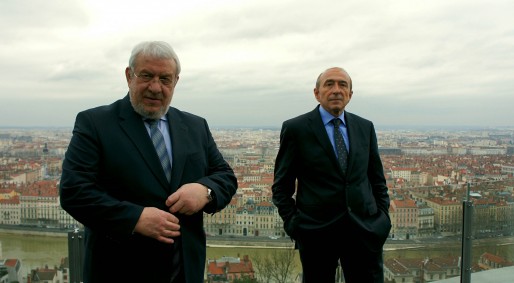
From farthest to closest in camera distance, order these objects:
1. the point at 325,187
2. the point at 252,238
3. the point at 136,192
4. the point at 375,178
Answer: the point at 252,238, the point at 375,178, the point at 325,187, the point at 136,192

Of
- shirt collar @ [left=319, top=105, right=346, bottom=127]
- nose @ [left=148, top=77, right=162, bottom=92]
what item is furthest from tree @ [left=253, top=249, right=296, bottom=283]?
nose @ [left=148, top=77, right=162, bottom=92]

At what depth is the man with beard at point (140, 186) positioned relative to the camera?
4.70ft

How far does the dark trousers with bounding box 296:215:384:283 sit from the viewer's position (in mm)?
2264

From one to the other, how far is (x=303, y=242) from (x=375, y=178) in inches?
23.7

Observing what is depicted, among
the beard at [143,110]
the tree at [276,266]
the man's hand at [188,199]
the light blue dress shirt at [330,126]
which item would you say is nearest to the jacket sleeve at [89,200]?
the man's hand at [188,199]

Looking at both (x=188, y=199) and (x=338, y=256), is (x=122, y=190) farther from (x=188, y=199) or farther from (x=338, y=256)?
(x=338, y=256)

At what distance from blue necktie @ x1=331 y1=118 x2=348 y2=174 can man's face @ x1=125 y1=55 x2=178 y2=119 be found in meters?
1.11

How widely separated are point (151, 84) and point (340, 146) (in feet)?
4.00

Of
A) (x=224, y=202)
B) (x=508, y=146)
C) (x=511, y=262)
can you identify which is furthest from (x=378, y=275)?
(x=508, y=146)

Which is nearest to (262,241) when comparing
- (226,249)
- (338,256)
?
(226,249)

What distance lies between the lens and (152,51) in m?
1.56

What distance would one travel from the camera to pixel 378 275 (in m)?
2.32

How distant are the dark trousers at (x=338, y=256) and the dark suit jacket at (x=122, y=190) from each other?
83cm

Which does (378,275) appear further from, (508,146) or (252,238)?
(508,146)
